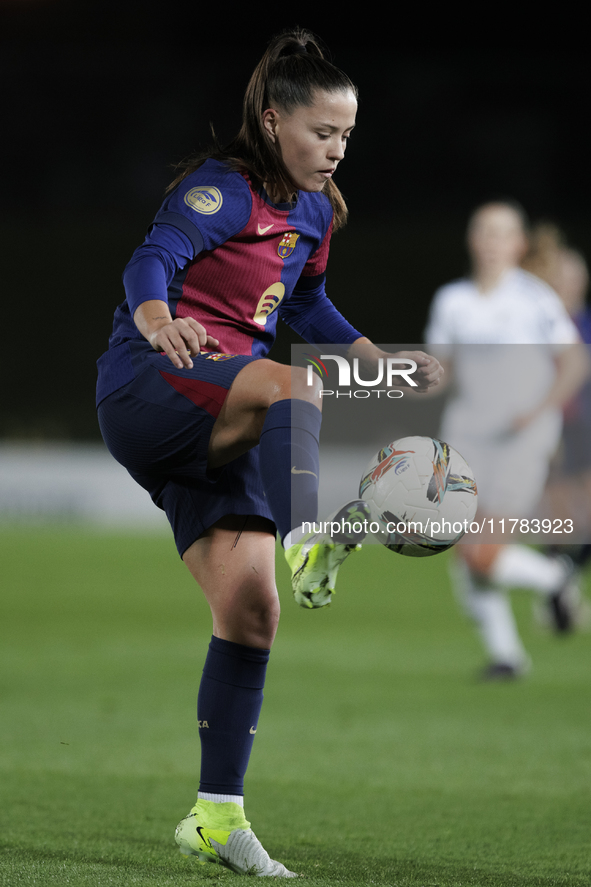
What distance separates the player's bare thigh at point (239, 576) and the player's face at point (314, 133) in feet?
2.29

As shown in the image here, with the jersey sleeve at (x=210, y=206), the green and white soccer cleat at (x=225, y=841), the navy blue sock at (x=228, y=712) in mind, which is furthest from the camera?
the navy blue sock at (x=228, y=712)

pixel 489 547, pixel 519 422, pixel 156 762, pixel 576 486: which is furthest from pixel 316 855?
pixel 576 486

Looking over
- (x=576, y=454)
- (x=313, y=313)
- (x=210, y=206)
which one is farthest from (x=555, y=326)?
(x=576, y=454)

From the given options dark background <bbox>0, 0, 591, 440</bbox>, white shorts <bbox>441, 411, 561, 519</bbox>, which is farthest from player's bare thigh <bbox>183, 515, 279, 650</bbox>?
dark background <bbox>0, 0, 591, 440</bbox>

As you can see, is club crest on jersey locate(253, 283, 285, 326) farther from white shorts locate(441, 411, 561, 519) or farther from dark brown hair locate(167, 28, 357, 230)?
white shorts locate(441, 411, 561, 519)

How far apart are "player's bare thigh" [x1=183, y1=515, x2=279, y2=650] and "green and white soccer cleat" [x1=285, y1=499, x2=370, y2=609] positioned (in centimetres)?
43

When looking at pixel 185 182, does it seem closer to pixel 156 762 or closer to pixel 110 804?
pixel 110 804

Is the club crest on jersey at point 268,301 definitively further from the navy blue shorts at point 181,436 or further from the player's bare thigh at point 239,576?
the player's bare thigh at point 239,576

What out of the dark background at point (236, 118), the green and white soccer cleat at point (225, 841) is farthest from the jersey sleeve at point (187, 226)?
the dark background at point (236, 118)

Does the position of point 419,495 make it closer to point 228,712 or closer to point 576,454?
point 228,712

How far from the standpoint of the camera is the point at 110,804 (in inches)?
111

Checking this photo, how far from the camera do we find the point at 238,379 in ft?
6.19

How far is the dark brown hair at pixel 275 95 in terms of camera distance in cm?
200

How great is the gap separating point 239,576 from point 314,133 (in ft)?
2.85
